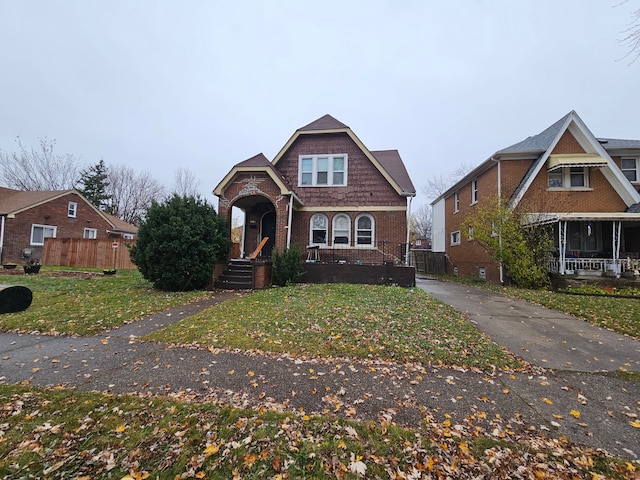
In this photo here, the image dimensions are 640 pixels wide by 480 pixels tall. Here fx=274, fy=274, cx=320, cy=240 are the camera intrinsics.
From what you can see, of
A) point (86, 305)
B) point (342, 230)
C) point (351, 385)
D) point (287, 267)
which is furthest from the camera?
point (342, 230)

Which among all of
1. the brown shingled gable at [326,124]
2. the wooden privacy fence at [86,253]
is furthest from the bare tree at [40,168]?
the brown shingled gable at [326,124]

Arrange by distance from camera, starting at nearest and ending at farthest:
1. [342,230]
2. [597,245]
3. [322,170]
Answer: [597,245]
[342,230]
[322,170]

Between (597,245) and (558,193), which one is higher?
(558,193)

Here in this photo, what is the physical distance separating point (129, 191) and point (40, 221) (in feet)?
57.6

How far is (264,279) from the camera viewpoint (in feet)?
37.1

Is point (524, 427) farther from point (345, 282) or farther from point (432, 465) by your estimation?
point (345, 282)

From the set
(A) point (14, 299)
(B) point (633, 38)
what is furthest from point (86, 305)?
(B) point (633, 38)

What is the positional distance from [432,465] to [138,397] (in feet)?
10.4

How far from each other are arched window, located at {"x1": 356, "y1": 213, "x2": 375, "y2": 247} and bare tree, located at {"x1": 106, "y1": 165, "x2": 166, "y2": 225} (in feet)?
108

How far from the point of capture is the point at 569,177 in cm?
1359

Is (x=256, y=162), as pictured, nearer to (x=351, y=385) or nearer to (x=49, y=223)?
(x=351, y=385)

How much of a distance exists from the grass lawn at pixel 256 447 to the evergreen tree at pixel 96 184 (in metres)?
39.7

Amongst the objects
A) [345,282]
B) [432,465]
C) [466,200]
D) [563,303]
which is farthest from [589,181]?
[432,465]

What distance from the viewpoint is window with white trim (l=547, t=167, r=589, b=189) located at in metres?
13.5
